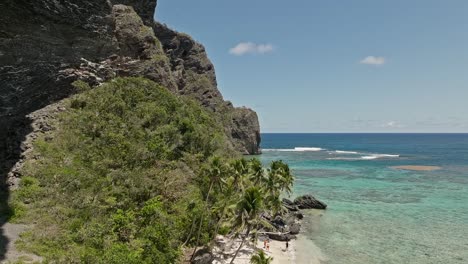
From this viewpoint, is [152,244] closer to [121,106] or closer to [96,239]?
[96,239]

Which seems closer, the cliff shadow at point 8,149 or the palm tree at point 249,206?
the cliff shadow at point 8,149

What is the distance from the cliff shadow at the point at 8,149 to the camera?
2840 centimetres

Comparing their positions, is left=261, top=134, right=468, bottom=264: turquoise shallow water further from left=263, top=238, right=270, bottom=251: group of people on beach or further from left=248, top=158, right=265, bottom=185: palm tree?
left=248, top=158, right=265, bottom=185: palm tree

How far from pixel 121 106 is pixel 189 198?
18.5 m

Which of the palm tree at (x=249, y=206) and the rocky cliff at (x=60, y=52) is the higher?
the rocky cliff at (x=60, y=52)

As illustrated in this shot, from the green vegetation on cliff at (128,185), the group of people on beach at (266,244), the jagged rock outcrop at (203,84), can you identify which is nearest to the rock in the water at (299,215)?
the green vegetation on cliff at (128,185)

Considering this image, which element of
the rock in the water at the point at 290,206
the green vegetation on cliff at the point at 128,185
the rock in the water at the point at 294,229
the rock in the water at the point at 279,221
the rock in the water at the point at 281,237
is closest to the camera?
the green vegetation on cliff at the point at 128,185

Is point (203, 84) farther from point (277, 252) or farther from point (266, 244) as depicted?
point (277, 252)

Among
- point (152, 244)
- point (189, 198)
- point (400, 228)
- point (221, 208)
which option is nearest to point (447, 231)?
point (400, 228)

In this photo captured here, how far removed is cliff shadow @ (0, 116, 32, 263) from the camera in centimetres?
2840

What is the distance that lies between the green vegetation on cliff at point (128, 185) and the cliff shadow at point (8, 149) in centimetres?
89

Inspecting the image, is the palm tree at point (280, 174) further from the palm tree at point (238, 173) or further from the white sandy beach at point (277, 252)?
the palm tree at point (238, 173)

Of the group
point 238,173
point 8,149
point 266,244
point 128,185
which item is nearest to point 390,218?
point 266,244

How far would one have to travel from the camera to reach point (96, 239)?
26047mm
